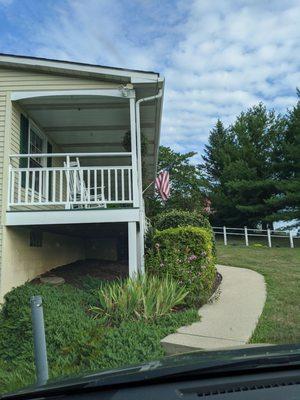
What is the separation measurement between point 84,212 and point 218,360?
8113 millimetres

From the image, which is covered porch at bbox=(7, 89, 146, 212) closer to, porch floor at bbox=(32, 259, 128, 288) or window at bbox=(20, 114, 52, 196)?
window at bbox=(20, 114, 52, 196)

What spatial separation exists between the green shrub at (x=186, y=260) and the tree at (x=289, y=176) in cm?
2390

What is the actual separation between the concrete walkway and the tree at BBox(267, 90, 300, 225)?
72.9 ft

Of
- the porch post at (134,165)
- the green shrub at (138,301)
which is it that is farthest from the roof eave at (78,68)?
the green shrub at (138,301)

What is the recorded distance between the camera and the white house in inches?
399

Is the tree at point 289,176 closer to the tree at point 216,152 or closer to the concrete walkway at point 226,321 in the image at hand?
the tree at point 216,152

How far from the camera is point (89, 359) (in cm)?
641

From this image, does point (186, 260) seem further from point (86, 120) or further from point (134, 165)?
point (86, 120)

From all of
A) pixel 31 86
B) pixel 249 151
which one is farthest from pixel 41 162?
pixel 249 151

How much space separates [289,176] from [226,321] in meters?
29.9

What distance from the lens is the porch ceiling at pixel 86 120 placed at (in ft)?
37.7

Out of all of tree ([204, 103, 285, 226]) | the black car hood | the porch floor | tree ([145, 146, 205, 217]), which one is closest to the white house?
the porch floor

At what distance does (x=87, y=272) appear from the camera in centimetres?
1229

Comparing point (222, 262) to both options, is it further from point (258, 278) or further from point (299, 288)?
point (299, 288)
